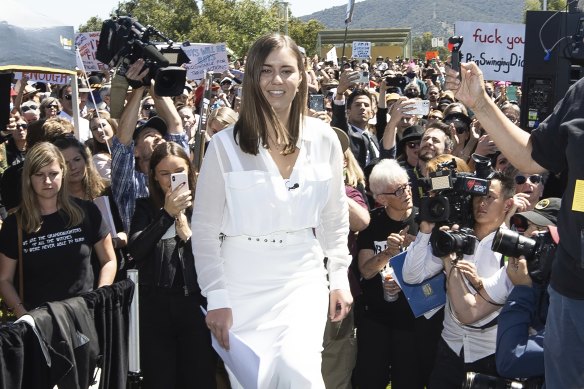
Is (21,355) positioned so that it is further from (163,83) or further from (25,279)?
(163,83)

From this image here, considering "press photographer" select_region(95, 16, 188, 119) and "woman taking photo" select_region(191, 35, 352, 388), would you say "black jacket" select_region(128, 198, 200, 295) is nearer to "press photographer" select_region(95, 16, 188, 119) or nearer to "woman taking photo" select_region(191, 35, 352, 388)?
"press photographer" select_region(95, 16, 188, 119)

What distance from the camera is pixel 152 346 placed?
5559 mm

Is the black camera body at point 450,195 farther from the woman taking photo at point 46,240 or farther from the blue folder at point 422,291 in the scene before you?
the woman taking photo at point 46,240

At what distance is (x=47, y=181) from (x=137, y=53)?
1.52 m

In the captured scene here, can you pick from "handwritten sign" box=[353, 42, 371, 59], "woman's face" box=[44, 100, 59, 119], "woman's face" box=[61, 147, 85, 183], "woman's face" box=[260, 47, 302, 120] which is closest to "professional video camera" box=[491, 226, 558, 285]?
"woman's face" box=[260, 47, 302, 120]

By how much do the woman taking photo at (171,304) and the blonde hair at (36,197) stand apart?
0.43 metres

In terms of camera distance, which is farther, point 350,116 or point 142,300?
point 350,116

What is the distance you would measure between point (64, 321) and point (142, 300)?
4.55ft

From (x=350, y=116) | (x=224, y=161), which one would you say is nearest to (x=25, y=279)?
(x=224, y=161)

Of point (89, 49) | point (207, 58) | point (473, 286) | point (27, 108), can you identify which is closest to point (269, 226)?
point (473, 286)

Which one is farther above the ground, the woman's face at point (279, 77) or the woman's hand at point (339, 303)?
the woman's face at point (279, 77)

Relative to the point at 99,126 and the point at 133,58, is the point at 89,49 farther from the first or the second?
the point at 133,58

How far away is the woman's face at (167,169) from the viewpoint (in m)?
5.77

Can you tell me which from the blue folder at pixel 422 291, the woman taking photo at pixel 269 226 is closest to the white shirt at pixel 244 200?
the woman taking photo at pixel 269 226
